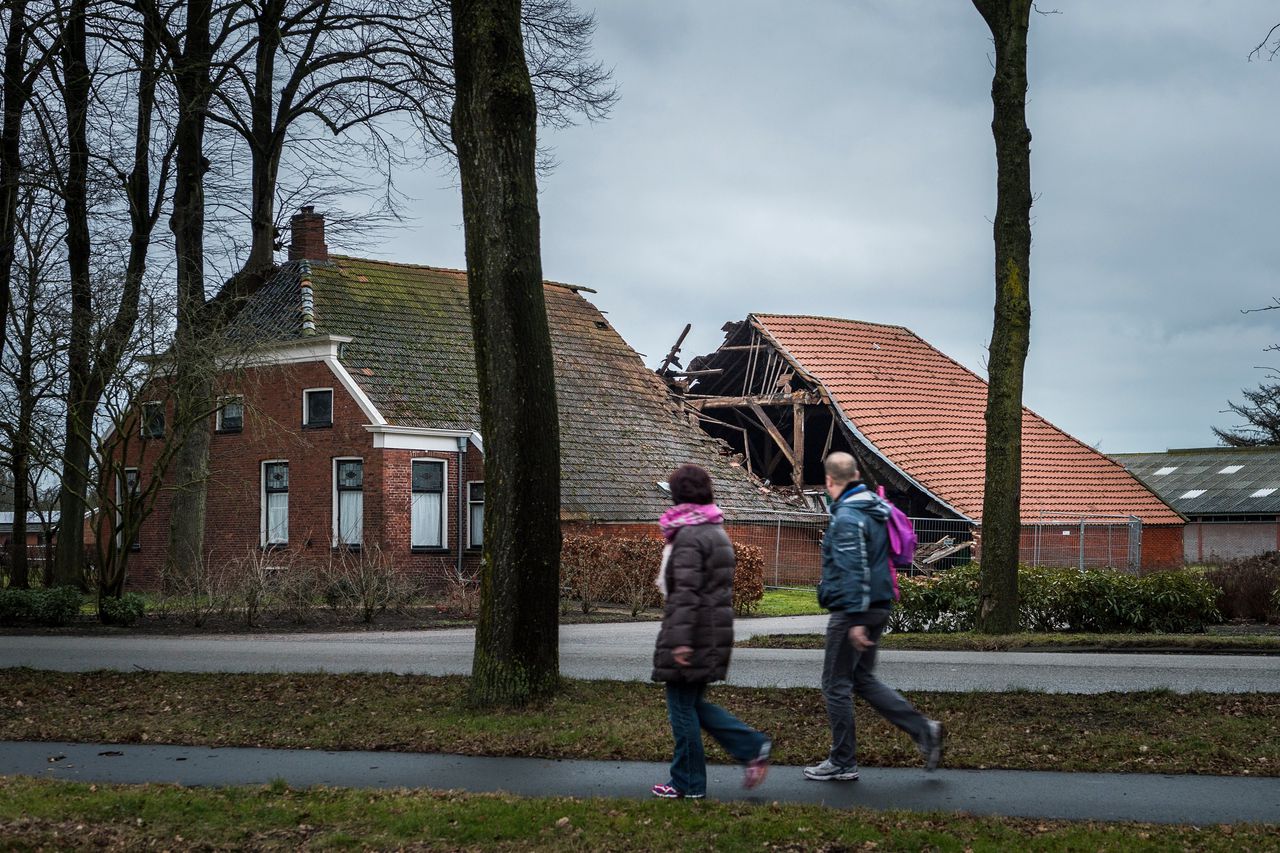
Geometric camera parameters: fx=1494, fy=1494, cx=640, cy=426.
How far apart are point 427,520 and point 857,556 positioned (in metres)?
26.1

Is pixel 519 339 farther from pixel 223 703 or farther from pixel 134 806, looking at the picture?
pixel 134 806

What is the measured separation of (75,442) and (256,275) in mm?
6305

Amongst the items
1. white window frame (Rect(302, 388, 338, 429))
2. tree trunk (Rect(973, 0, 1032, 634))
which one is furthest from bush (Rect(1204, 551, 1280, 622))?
white window frame (Rect(302, 388, 338, 429))

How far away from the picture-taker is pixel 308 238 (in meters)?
37.0

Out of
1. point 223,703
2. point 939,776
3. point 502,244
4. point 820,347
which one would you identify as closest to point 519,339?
point 502,244

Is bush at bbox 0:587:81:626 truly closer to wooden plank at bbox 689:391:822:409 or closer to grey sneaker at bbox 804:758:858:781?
grey sneaker at bbox 804:758:858:781

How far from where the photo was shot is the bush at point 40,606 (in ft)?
77.2

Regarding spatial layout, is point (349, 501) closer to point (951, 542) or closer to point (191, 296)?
point (191, 296)

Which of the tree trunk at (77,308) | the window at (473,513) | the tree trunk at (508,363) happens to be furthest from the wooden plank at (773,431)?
the tree trunk at (508,363)

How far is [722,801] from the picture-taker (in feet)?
26.6

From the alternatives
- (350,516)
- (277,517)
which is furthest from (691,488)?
(277,517)

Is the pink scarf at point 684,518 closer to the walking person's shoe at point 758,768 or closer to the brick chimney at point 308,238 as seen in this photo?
the walking person's shoe at point 758,768

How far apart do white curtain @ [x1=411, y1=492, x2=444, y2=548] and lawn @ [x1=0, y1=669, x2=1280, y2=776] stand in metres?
20.4

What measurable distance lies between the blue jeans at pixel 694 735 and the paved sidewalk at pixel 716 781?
0.28 meters
